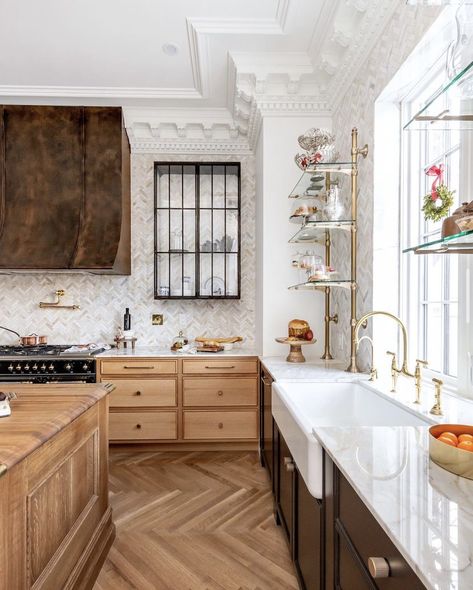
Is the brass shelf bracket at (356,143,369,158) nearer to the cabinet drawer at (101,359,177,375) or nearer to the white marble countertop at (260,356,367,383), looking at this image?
the white marble countertop at (260,356,367,383)

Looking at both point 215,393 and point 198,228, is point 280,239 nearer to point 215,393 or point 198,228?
point 198,228

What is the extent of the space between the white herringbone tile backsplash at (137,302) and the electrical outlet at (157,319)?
41mm

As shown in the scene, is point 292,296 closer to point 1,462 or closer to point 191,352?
point 191,352

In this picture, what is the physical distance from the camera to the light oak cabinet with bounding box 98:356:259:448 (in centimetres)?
346

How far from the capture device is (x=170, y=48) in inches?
115

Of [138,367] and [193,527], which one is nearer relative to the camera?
[193,527]

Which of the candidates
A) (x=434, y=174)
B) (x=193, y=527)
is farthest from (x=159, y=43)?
(x=193, y=527)

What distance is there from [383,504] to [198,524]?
6.36ft

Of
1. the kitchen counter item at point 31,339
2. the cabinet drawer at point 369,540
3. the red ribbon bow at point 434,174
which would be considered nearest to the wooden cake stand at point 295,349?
the red ribbon bow at point 434,174

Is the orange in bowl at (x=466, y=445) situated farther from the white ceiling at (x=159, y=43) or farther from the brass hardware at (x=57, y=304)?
the brass hardware at (x=57, y=304)

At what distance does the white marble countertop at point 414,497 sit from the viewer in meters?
0.65

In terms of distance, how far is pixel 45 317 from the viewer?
406 cm

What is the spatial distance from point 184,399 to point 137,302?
1178 millimetres

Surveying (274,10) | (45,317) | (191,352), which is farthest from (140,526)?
(274,10)
